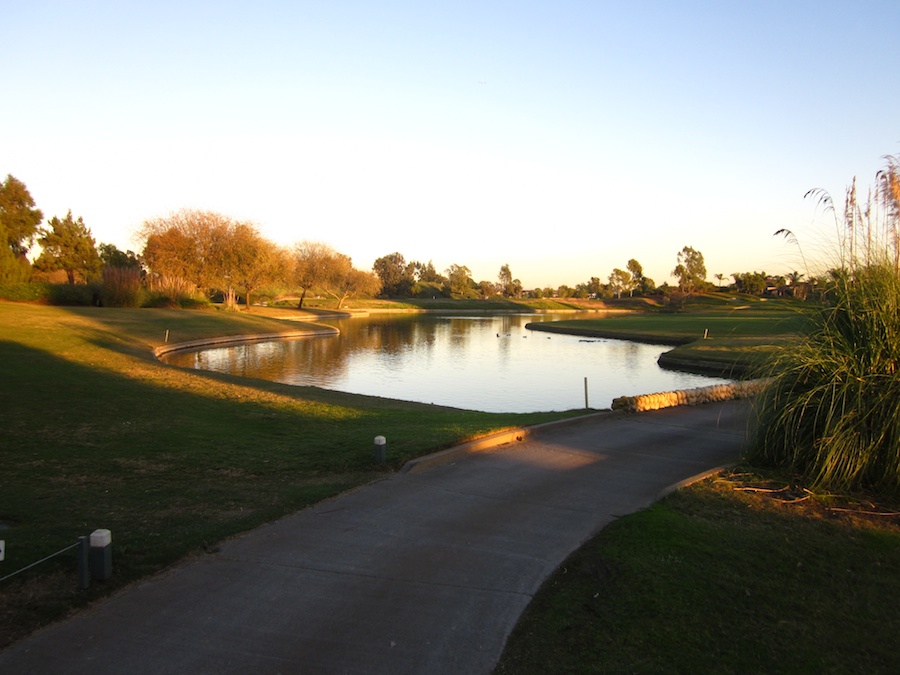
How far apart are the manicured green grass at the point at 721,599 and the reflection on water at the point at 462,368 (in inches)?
542

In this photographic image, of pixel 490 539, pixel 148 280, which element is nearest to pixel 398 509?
pixel 490 539

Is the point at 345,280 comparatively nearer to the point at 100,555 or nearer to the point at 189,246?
the point at 189,246

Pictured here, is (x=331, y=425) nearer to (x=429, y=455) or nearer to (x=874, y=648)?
(x=429, y=455)

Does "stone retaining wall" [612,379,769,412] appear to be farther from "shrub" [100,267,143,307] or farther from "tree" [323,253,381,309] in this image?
"tree" [323,253,381,309]

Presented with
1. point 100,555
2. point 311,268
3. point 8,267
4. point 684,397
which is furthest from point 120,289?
point 100,555

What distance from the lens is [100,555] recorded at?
16.7ft

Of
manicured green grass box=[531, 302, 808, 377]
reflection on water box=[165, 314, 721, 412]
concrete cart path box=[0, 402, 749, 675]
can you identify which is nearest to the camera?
concrete cart path box=[0, 402, 749, 675]

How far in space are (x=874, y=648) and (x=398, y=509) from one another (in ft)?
14.8

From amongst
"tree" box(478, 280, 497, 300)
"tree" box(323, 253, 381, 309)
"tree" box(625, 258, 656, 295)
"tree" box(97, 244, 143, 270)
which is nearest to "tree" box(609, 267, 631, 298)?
"tree" box(625, 258, 656, 295)

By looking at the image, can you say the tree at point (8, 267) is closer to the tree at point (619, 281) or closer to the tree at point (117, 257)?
the tree at point (117, 257)

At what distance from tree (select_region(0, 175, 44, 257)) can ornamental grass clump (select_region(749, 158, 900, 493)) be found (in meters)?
70.6

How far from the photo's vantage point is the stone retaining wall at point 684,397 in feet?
45.9

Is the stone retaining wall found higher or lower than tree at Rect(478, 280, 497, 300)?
lower

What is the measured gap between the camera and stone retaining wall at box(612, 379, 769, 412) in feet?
45.9
